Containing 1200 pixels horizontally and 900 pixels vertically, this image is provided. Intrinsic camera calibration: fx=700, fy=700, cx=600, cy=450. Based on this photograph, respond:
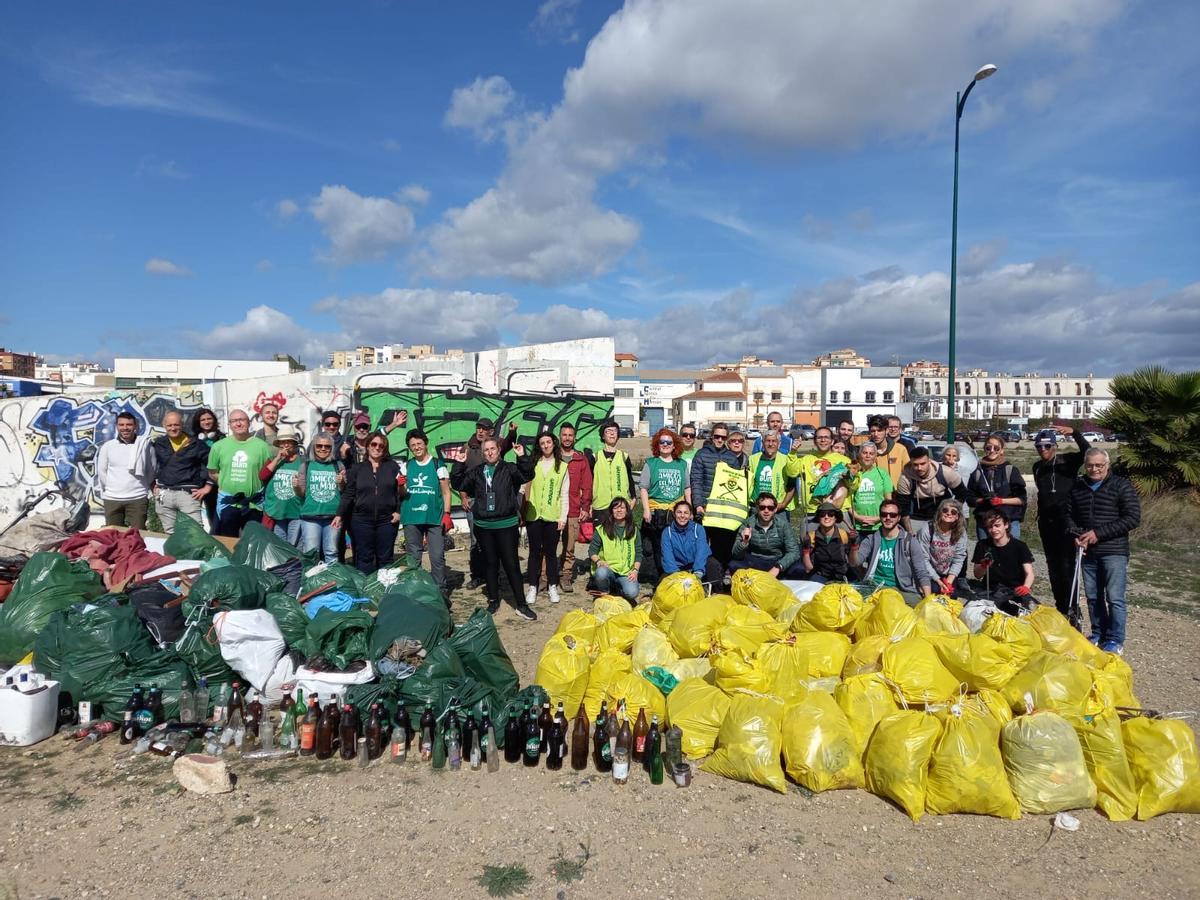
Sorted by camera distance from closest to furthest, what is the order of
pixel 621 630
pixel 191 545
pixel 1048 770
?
pixel 1048 770
pixel 621 630
pixel 191 545

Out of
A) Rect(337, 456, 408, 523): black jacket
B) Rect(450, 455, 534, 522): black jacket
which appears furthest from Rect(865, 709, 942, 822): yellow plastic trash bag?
Rect(337, 456, 408, 523): black jacket

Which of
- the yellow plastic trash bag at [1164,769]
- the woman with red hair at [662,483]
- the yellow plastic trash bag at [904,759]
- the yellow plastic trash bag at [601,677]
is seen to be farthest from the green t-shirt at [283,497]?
the yellow plastic trash bag at [1164,769]

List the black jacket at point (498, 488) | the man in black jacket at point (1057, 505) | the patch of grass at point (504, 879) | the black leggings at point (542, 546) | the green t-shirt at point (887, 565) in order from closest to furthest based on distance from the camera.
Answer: the patch of grass at point (504, 879)
the green t-shirt at point (887, 565)
the man in black jacket at point (1057, 505)
the black jacket at point (498, 488)
the black leggings at point (542, 546)

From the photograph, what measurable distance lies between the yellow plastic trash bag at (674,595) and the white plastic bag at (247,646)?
2742 millimetres

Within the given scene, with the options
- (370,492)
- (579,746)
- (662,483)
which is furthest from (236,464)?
(579,746)

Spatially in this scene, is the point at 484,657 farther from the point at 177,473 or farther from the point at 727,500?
the point at 177,473

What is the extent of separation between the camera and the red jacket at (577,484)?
7184 mm

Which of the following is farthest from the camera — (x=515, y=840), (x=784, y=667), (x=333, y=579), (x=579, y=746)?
(x=333, y=579)

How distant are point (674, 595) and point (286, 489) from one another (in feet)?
12.8

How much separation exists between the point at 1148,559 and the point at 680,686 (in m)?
8.62

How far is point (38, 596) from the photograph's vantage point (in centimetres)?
512

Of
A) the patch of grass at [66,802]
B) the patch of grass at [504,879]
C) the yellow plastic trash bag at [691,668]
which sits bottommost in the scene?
the patch of grass at [504,879]

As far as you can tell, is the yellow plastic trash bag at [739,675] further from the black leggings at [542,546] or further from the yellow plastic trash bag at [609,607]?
the black leggings at [542,546]

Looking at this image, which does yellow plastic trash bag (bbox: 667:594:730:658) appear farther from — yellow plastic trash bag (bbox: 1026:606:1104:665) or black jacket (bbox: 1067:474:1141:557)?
black jacket (bbox: 1067:474:1141:557)
